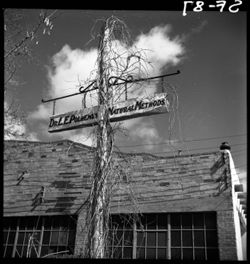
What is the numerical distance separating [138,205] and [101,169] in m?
4.78

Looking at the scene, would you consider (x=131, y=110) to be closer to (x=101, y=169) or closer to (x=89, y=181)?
(x=101, y=169)

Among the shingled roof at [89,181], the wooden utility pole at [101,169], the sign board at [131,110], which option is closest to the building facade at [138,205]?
the shingled roof at [89,181]

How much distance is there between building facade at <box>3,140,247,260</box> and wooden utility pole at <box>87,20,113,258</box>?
2.79m

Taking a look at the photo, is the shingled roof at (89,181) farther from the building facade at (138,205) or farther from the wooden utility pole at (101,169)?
the wooden utility pole at (101,169)

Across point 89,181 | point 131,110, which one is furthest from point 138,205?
point 131,110

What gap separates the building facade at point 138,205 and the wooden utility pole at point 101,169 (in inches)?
110

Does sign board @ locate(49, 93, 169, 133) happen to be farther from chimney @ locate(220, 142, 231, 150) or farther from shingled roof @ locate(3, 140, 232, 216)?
chimney @ locate(220, 142, 231, 150)

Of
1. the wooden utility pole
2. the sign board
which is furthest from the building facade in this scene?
the wooden utility pole

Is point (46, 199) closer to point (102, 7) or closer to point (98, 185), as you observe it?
point (98, 185)

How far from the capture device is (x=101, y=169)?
407 centimetres

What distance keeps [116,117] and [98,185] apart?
1.32m

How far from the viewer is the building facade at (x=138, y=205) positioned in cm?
799

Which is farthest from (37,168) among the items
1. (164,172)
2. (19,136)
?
(164,172)

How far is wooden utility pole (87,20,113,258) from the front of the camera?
3764mm
